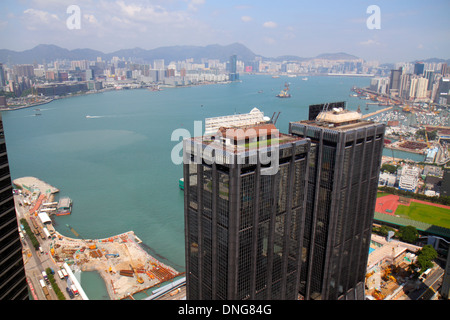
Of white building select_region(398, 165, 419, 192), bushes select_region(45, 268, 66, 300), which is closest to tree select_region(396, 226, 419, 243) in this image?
white building select_region(398, 165, 419, 192)

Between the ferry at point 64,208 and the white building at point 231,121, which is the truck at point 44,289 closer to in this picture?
the ferry at point 64,208

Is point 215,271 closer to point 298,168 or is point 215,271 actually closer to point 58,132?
point 298,168

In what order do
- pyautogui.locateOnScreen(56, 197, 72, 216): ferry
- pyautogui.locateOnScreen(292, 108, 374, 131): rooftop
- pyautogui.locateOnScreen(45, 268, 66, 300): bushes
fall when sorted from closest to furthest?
1. pyautogui.locateOnScreen(292, 108, 374, 131): rooftop
2. pyautogui.locateOnScreen(45, 268, 66, 300): bushes
3. pyautogui.locateOnScreen(56, 197, 72, 216): ferry

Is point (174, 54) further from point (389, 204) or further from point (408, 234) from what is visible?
point (408, 234)

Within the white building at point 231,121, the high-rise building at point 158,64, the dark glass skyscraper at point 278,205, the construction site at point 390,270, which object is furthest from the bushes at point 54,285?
the high-rise building at point 158,64

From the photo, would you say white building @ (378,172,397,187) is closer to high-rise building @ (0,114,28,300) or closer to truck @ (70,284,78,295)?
truck @ (70,284,78,295)
